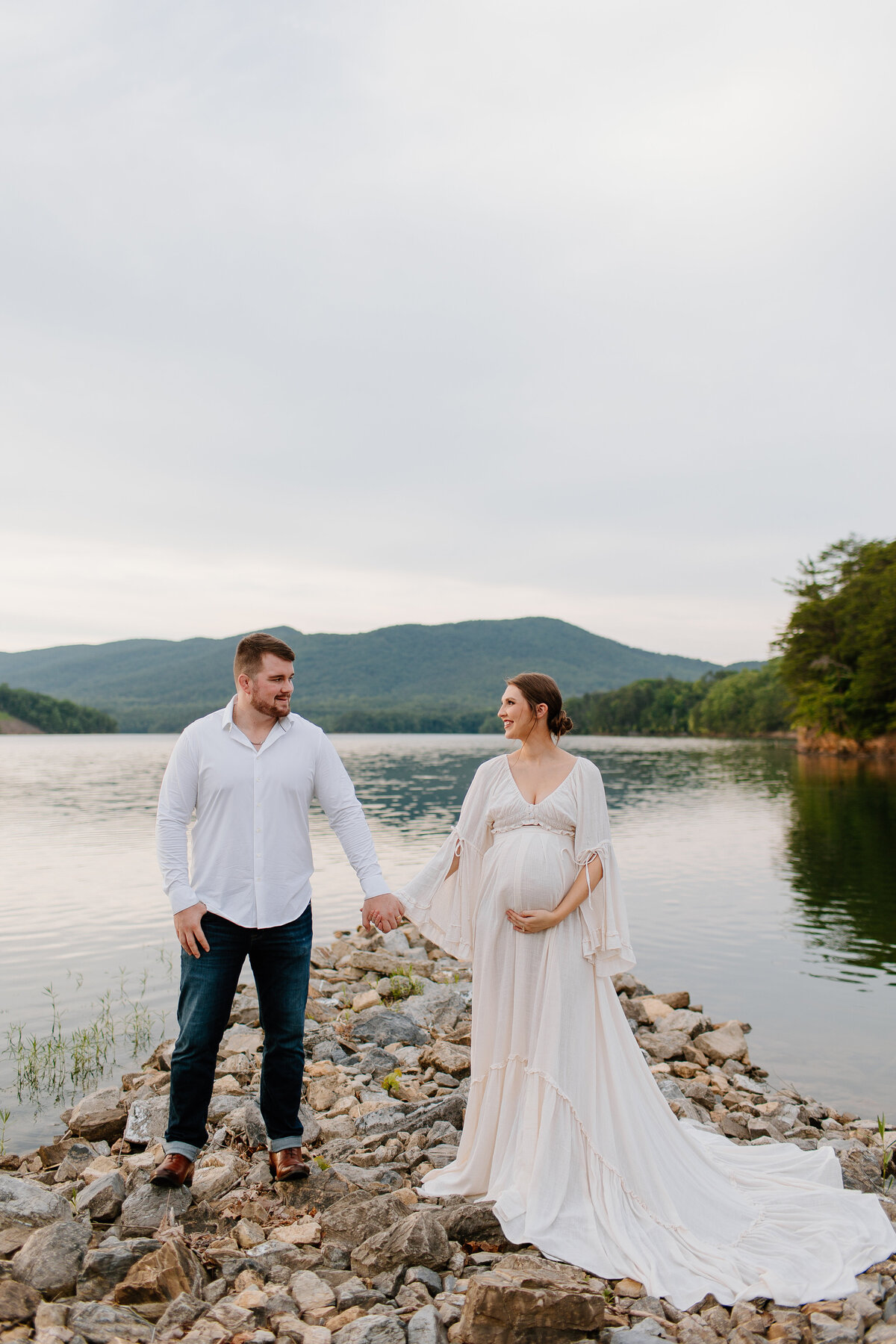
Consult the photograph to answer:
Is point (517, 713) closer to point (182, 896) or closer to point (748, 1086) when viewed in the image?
point (182, 896)

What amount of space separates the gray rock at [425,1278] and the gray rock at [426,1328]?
253 millimetres

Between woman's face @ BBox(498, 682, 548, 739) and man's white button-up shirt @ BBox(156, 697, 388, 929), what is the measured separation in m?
0.87

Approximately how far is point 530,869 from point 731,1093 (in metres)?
4.12

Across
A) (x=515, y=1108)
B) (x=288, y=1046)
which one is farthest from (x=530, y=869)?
(x=288, y=1046)

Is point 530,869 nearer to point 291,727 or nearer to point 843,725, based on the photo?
point 291,727

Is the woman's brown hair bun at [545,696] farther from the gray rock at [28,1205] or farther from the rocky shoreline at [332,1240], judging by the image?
the gray rock at [28,1205]

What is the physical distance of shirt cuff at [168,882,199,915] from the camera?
4570mm

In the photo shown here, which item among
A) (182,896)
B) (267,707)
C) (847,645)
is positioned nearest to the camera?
(182,896)

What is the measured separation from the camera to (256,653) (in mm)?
4840

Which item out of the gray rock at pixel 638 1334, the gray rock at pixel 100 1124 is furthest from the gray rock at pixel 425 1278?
the gray rock at pixel 100 1124

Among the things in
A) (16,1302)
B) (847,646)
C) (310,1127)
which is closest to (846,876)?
(310,1127)

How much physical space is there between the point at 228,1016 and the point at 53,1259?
1.22 m

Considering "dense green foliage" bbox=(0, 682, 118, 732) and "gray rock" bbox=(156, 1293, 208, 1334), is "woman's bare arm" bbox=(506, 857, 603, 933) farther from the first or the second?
"dense green foliage" bbox=(0, 682, 118, 732)

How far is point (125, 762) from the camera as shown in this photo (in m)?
69.1
